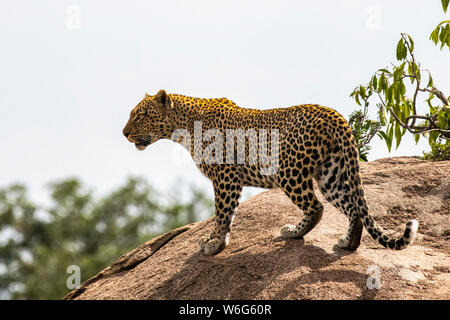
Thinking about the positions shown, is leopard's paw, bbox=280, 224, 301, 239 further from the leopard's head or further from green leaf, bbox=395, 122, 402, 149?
green leaf, bbox=395, 122, 402, 149

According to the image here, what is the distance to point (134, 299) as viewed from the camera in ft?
30.2

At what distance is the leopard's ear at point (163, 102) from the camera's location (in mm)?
10172

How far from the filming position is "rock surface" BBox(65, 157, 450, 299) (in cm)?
825

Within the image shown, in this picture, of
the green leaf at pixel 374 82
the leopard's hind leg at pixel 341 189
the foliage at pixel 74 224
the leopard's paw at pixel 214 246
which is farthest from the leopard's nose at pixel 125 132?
the foliage at pixel 74 224

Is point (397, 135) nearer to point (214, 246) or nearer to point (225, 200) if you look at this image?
point (225, 200)

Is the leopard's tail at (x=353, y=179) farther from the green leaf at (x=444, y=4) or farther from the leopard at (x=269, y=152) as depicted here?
the green leaf at (x=444, y=4)

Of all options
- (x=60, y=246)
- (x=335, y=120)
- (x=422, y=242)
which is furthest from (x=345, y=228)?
A: (x=60, y=246)

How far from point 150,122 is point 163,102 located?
0.41 metres

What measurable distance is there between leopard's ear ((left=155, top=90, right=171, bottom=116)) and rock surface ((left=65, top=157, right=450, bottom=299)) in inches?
94.2

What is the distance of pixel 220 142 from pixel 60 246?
110 feet

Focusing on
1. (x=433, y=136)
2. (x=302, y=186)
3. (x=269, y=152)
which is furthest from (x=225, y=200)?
(x=433, y=136)

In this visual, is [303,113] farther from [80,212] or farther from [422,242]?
[80,212]
